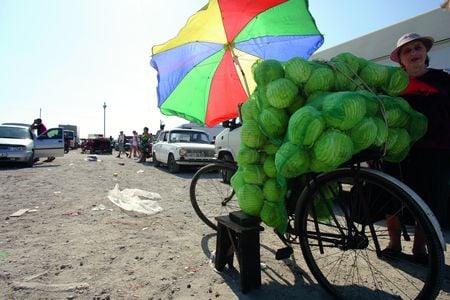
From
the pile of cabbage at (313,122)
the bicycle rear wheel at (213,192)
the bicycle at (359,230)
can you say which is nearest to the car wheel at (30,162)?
the bicycle rear wheel at (213,192)

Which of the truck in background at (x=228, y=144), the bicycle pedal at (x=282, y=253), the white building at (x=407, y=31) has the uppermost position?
the white building at (x=407, y=31)

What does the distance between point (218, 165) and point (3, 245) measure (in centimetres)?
249

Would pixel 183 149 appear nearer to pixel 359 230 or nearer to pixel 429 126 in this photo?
pixel 429 126

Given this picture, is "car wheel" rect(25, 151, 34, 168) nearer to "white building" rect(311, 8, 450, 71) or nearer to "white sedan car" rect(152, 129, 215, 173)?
"white sedan car" rect(152, 129, 215, 173)

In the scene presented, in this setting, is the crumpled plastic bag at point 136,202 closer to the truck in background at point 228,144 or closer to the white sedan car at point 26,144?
the truck in background at point 228,144

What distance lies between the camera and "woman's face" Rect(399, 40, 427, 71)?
295cm

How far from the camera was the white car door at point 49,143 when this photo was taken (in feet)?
45.9

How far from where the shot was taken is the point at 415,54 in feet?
9.70

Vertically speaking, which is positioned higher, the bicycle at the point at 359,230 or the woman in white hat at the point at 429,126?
the woman in white hat at the point at 429,126

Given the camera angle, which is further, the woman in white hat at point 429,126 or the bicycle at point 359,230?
the woman in white hat at point 429,126

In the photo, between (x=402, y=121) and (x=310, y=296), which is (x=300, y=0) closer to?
(x=402, y=121)

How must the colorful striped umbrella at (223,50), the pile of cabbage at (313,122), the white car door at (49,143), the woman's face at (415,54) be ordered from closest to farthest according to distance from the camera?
1. the pile of cabbage at (313,122)
2. the woman's face at (415,54)
3. the colorful striped umbrella at (223,50)
4. the white car door at (49,143)

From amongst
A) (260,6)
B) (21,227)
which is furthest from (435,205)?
(21,227)

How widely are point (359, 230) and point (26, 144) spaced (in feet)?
45.3
